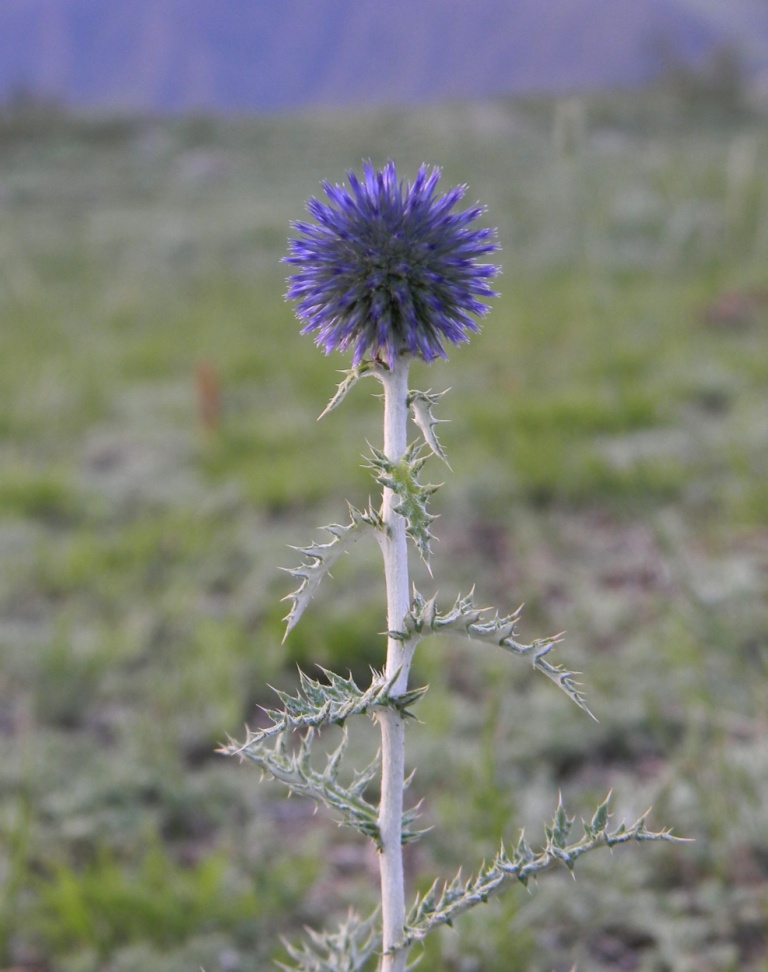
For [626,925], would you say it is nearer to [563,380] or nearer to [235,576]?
[235,576]

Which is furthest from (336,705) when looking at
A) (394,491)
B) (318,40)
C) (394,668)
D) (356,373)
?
(318,40)

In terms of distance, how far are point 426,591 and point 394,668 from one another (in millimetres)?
2768

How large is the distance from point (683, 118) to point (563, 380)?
93.3 ft

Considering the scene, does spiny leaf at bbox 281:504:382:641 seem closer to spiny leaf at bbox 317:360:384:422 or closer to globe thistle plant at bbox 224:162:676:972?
globe thistle plant at bbox 224:162:676:972

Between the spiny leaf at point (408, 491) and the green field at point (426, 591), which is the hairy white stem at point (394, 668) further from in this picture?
the green field at point (426, 591)

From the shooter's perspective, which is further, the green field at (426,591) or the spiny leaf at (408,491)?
the green field at (426,591)

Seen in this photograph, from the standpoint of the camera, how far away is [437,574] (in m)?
4.07

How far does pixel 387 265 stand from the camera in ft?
4.29

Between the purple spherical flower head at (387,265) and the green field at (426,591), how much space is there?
1265 millimetres

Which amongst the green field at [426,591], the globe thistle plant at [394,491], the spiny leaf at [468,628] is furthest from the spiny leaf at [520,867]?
the green field at [426,591]

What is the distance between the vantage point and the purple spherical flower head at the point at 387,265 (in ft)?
4.23

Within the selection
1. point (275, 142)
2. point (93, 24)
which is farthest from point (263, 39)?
point (275, 142)

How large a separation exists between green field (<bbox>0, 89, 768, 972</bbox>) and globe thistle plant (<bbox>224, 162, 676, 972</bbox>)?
1015 millimetres

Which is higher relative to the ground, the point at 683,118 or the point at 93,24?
the point at 93,24
